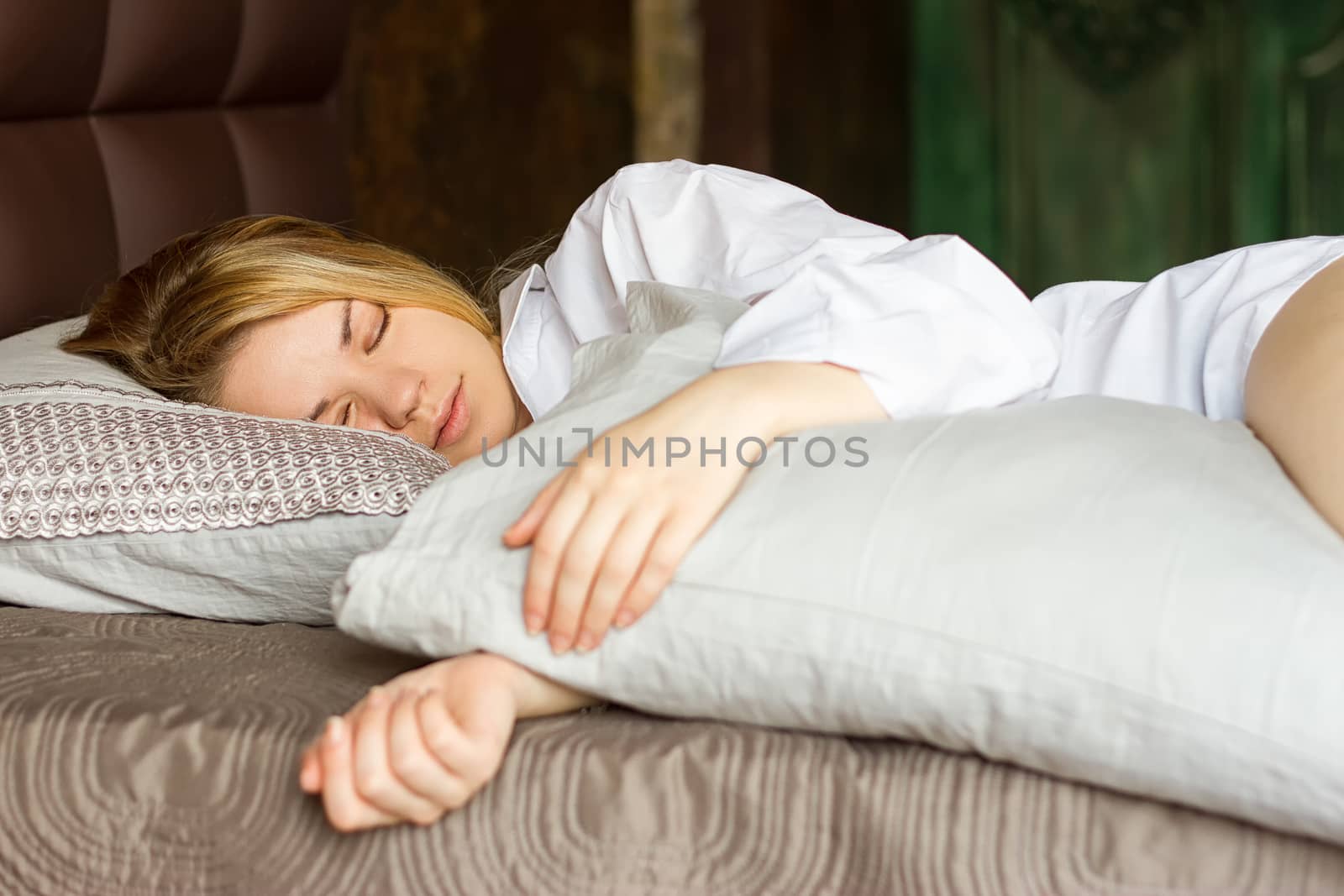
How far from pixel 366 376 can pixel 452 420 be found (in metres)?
0.08

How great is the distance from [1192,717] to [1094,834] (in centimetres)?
8

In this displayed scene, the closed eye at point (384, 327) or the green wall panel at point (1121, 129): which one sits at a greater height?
the closed eye at point (384, 327)

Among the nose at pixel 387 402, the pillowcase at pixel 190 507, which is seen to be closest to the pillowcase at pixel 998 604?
the pillowcase at pixel 190 507

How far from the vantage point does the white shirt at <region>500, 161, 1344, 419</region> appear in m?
0.79

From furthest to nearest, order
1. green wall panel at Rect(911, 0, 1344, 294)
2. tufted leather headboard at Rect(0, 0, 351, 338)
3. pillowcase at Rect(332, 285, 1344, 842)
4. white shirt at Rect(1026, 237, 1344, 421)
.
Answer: green wall panel at Rect(911, 0, 1344, 294) < tufted leather headboard at Rect(0, 0, 351, 338) < white shirt at Rect(1026, 237, 1344, 421) < pillowcase at Rect(332, 285, 1344, 842)

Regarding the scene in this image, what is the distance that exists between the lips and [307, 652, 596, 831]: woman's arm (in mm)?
491

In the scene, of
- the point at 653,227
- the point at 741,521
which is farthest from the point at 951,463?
the point at 653,227

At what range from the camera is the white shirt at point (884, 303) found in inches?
31.3

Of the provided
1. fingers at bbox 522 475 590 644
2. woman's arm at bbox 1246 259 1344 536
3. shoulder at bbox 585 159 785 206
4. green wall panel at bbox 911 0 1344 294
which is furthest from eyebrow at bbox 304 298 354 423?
green wall panel at bbox 911 0 1344 294

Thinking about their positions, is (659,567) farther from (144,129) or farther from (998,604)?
(144,129)

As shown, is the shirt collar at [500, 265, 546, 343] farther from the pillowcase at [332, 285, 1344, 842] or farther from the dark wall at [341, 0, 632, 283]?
the dark wall at [341, 0, 632, 283]

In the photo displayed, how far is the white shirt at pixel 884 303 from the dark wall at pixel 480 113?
64.8 inches

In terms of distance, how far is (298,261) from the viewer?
118 centimetres

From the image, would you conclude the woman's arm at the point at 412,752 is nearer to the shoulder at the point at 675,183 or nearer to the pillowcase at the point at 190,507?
the pillowcase at the point at 190,507
